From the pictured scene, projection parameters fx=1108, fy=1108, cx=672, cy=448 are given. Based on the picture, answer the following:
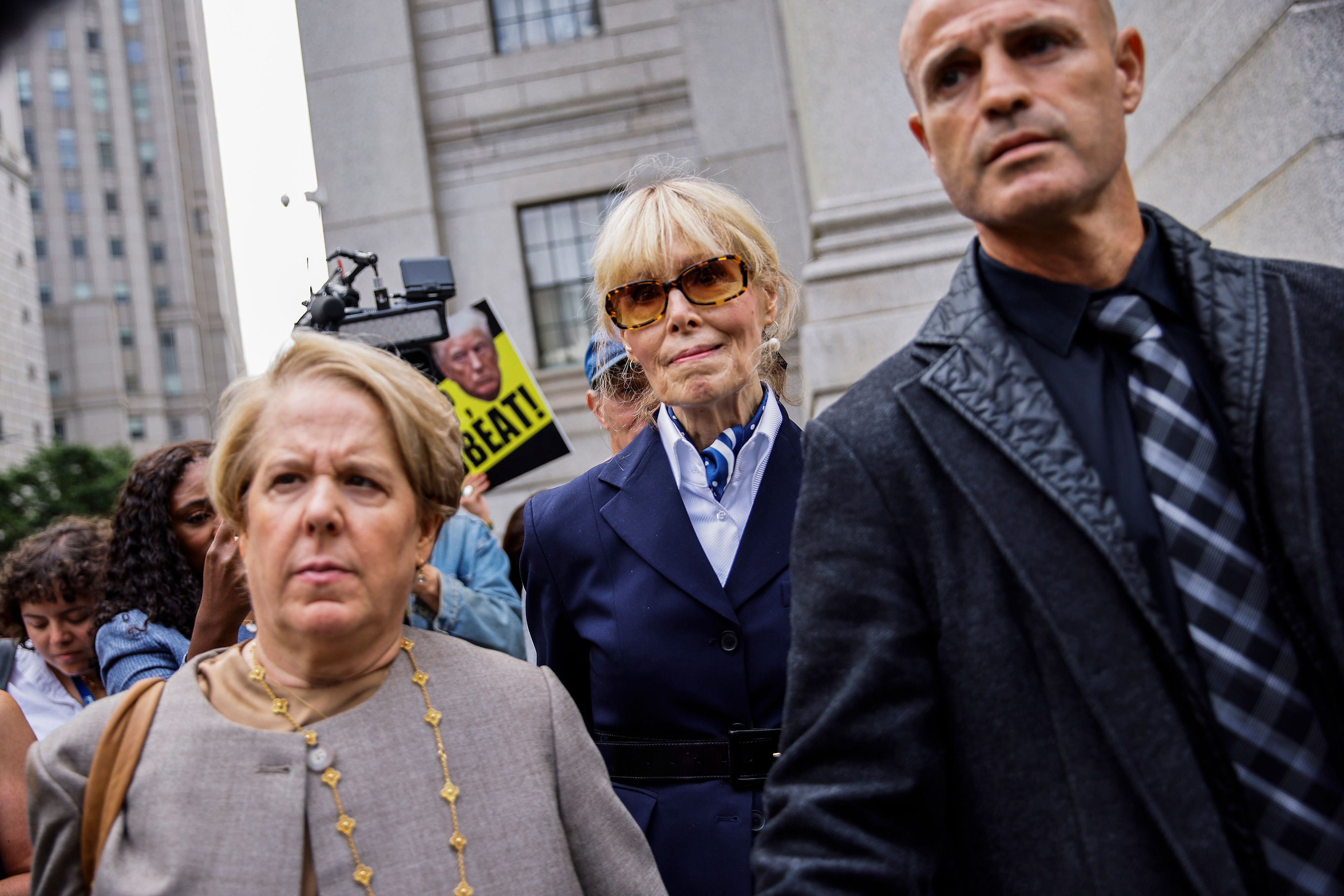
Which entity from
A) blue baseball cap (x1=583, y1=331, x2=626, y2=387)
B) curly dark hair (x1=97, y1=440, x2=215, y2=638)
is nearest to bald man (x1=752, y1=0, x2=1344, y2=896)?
blue baseball cap (x1=583, y1=331, x2=626, y2=387)

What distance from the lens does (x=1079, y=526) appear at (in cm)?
144

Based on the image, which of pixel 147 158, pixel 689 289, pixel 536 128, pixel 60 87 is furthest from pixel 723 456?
pixel 60 87

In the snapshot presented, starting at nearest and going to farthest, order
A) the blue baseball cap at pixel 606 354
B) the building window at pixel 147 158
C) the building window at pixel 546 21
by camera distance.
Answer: the blue baseball cap at pixel 606 354 < the building window at pixel 546 21 < the building window at pixel 147 158

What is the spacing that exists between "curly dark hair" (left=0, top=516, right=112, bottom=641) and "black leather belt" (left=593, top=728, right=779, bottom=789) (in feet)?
8.15

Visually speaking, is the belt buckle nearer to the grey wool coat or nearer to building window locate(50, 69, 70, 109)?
the grey wool coat

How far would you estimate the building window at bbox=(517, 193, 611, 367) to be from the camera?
1305 centimetres

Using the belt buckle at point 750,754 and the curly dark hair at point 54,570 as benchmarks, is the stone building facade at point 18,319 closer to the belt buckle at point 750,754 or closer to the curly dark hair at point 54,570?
the curly dark hair at point 54,570

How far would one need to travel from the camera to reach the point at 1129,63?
1.70 meters

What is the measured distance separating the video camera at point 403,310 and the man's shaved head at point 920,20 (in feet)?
11.1

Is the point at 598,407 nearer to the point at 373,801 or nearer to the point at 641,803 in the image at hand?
the point at 641,803

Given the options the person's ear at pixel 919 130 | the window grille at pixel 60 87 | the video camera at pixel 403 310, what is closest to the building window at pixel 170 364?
the window grille at pixel 60 87

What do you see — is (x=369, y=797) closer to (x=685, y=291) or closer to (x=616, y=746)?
(x=616, y=746)

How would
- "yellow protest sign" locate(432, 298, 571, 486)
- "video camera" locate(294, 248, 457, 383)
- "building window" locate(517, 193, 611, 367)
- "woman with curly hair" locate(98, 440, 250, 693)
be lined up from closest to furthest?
"woman with curly hair" locate(98, 440, 250, 693) < "video camera" locate(294, 248, 457, 383) < "yellow protest sign" locate(432, 298, 571, 486) < "building window" locate(517, 193, 611, 367)

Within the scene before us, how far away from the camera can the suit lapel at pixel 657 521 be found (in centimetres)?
247
